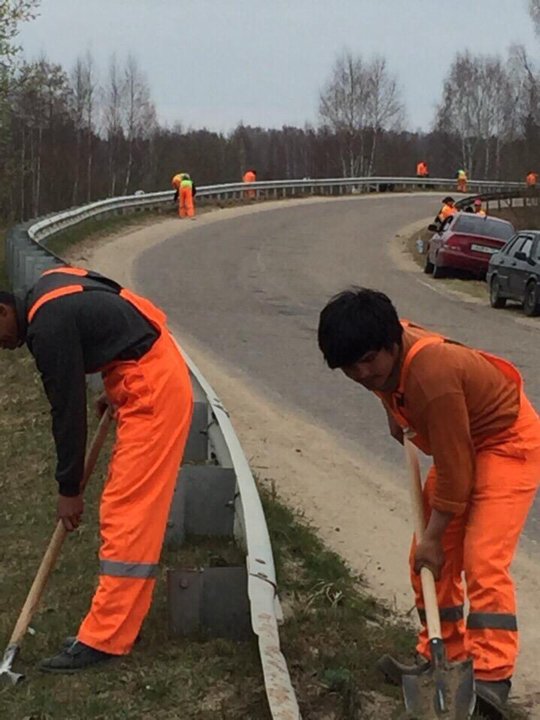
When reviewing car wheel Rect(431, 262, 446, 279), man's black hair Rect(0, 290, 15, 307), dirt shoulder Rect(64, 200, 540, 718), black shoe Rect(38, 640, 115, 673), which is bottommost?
car wheel Rect(431, 262, 446, 279)

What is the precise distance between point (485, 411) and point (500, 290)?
1433cm

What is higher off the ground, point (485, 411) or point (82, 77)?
point (82, 77)

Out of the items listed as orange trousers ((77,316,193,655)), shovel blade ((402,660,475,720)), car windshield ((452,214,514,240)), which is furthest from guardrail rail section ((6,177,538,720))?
car windshield ((452,214,514,240))

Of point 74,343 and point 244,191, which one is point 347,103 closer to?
point 244,191

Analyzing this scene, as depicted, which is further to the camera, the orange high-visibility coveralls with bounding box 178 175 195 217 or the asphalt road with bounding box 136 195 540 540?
the orange high-visibility coveralls with bounding box 178 175 195 217

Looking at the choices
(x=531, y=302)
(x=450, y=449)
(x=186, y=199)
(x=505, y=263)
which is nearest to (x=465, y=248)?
(x=505, y=263)

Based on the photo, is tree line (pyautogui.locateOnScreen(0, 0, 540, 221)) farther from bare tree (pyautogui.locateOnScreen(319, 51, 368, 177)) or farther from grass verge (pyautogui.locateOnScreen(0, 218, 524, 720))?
grass verge (pyautogui.locateOnScreen(0, 218, 524, 720))

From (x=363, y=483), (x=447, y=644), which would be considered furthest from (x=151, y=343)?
(x=363, y=483)

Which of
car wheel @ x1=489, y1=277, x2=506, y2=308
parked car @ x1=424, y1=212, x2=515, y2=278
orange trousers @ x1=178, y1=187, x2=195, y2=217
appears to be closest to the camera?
car wheel @ x1=489, y1=277, x2=506, y2=308

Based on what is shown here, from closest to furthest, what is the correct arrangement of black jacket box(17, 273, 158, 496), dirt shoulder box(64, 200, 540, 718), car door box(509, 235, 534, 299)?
black jacket box(17, 273, 158, 496)
dirt shoulder box(64, 200, 540, 718)
car door box(509, 235, 534, 299)

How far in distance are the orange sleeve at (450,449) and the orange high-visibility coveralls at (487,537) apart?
8cm

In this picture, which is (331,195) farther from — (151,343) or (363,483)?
(151,343)

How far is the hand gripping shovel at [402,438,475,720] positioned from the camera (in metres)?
3.69

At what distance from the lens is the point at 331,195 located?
4506cm
